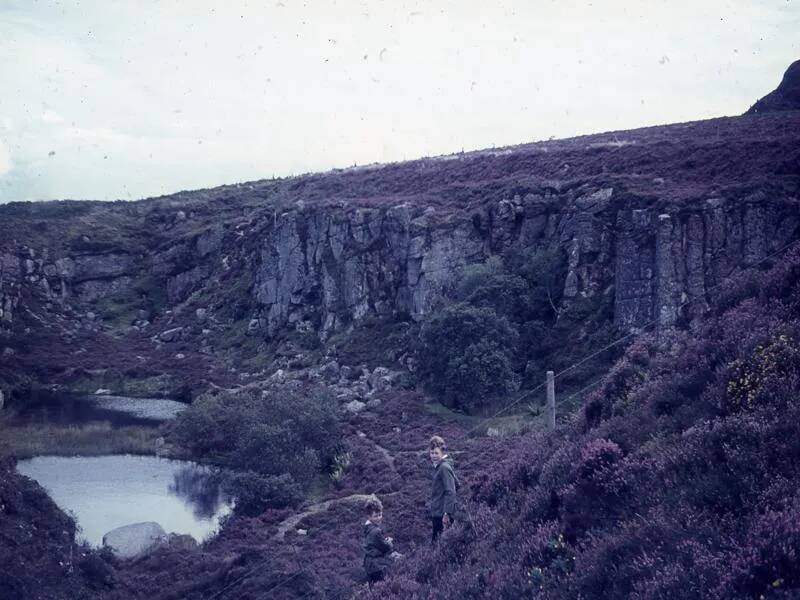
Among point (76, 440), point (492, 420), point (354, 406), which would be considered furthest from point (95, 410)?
point (492, 420)

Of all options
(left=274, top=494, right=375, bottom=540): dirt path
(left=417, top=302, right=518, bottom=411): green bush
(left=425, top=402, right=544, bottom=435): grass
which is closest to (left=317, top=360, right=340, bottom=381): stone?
(left=417, top=302, right=518, bottom=411): green bush

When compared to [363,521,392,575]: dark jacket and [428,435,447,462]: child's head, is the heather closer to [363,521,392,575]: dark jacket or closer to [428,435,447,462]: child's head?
[363,521,392,575]: dark jacket

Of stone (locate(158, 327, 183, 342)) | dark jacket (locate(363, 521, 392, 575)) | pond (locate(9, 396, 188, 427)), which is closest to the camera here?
dark jacket (locate(363, 521, 392, 575))

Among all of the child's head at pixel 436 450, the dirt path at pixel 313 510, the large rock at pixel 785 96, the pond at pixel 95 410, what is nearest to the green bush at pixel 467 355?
the dirt path at pixel 313 510

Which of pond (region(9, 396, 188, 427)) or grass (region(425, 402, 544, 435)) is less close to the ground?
grass (region(425, 402, 544, 435))

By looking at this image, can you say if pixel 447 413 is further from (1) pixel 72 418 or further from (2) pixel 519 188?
(1) pixel 72 418

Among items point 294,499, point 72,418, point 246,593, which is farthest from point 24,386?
point 246,593

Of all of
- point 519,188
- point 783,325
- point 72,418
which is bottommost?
point 72,418
